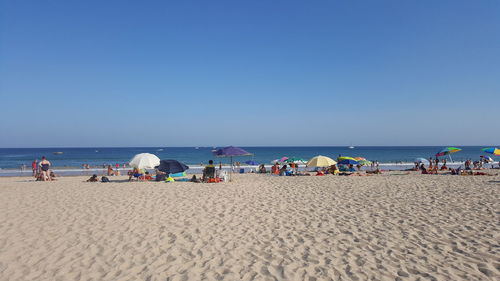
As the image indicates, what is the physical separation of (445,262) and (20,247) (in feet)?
25.2

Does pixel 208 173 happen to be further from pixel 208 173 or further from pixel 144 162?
pixel 144 162

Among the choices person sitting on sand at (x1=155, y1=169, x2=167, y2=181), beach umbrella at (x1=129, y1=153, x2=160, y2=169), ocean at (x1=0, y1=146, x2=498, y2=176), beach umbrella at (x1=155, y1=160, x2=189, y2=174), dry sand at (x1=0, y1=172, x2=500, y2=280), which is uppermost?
beach umbrella at (x1=129, y1=153, x2=160, y2=169)

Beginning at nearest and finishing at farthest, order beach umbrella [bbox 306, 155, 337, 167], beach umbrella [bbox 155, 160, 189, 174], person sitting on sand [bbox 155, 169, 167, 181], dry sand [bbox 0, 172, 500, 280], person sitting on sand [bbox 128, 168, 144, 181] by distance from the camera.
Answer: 1. dry sand [bbox 0, 172, 500, 280]
2. person sitting on sand [bbox 155, 169, 167, 181]
3. beach umbrella [bbox 155, 160, 189, 174]
4. person sitting on sand [bbox 128, 168, 144, 181]
5. beach umbrella [bbox 306, 155, 337, 167]

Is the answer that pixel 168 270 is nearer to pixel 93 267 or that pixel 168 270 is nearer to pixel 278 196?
pixel 93 267

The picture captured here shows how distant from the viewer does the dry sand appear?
4.45 metres

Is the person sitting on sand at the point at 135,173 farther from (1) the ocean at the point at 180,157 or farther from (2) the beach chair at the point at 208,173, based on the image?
(1) the ocean at the point at 180,157

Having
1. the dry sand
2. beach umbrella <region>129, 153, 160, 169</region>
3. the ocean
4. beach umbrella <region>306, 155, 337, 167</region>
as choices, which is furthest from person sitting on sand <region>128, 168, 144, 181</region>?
the ocean

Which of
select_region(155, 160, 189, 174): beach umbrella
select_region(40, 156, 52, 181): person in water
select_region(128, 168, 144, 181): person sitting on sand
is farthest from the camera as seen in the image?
select_region(128, 168, 144, 181): person sitting on sand

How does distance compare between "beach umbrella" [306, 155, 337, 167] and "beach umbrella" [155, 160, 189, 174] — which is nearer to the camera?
"beach umbrella" [155, 160, 189, 174]

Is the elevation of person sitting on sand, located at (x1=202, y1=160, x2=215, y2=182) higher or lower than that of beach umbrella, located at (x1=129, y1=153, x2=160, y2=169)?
lower

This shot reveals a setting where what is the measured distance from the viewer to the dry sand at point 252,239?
14.6 feet

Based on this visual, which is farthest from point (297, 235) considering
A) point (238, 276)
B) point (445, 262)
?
point (445, 262)

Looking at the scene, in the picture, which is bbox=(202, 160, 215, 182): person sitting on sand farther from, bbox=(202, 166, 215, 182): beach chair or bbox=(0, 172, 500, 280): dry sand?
bbox=(0, 172, 500, 280): dry sand

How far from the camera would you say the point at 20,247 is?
5.50m
